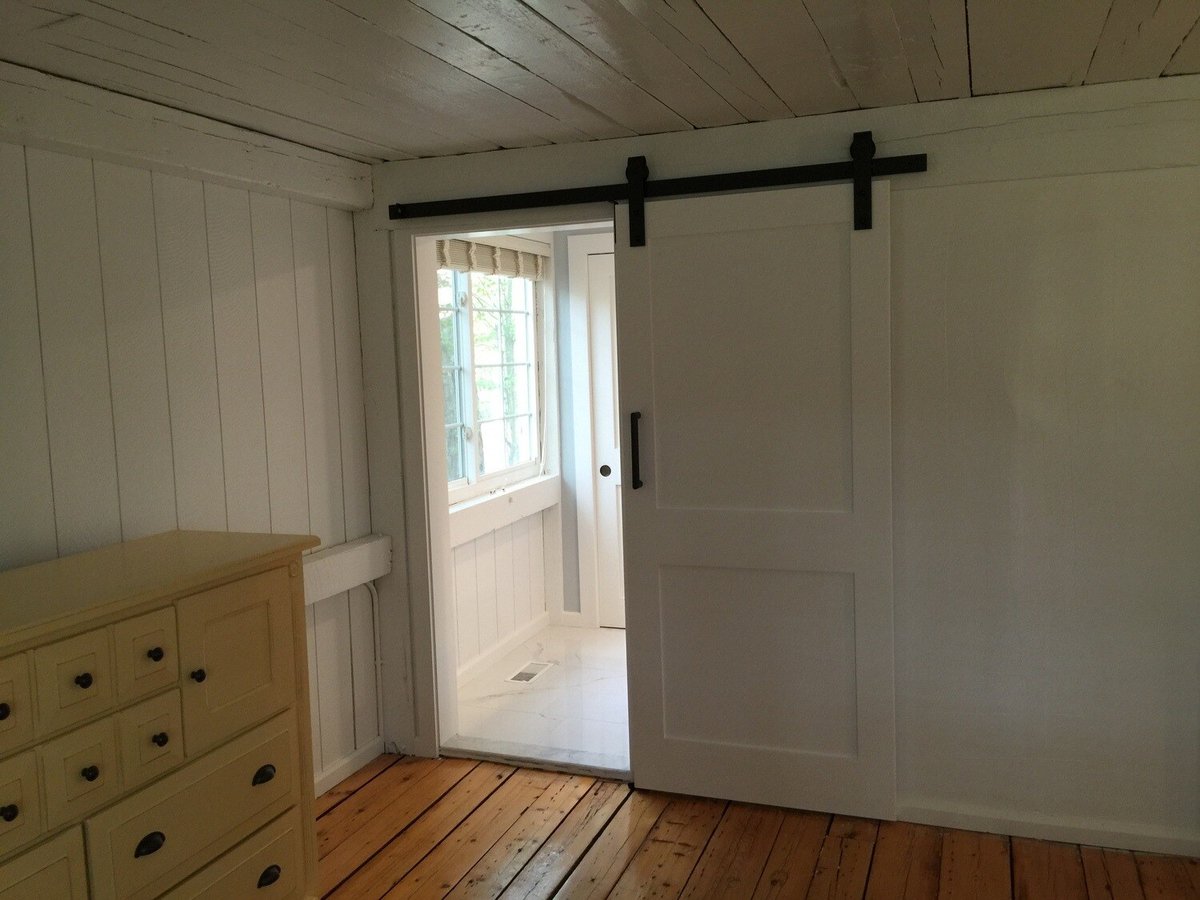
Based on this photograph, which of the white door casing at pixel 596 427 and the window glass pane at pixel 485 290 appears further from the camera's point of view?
the white door casing at pixel 596 427

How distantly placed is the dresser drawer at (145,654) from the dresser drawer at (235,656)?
34 mm

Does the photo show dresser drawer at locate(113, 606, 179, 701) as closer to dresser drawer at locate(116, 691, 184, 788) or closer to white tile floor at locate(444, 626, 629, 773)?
dresser drawer at locate(116, 691, 184, 788)

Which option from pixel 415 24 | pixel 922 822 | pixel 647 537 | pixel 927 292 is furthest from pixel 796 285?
pixel 922 822

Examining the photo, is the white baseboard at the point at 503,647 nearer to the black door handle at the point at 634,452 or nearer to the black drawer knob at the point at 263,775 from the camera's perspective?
the black door handle at the point at 634,452

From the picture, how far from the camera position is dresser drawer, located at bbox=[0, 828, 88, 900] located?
177 cm

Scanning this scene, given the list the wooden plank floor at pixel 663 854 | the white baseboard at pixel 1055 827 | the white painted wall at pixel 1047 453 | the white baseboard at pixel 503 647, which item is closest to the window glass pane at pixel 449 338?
the white baseboard at pixel 503 647

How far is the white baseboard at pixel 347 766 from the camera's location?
333 cm

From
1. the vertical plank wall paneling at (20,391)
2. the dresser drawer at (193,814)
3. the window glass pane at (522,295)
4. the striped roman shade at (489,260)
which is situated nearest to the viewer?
the dresser drawer at (193,814)

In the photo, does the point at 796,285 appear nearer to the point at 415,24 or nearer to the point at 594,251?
the point at 415,24

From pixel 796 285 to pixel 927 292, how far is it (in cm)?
Result: 38

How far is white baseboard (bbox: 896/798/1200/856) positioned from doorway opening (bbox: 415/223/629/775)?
1.08 m

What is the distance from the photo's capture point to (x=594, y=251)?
5023 mm

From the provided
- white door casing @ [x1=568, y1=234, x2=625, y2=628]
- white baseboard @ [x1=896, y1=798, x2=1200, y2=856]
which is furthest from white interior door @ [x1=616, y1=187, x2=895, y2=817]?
white door casing @ [x1=568, y1=234, x2=625, y2=628]

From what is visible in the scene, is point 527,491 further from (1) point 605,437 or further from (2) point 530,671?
(2) point 530,671
